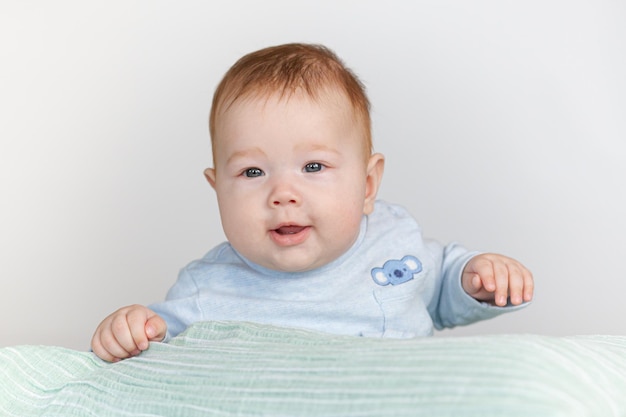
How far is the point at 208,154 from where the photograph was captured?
8.06 feet

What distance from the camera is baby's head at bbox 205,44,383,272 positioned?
1.57 m

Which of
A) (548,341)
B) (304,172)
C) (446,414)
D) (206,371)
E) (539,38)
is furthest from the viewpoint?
(539,38)

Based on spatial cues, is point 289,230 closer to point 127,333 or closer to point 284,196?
point 284,196

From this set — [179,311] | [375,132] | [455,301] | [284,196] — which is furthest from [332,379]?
[375,132]

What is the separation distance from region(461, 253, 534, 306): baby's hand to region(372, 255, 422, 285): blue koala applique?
10 centimetres

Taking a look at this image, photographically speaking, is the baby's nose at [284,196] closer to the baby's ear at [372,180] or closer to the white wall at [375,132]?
the baby's ear at [372,180]

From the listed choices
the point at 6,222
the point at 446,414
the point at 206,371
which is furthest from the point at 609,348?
the point at 6,222

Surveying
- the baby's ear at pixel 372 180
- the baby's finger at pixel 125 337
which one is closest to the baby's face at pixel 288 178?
the baby's ear at pixel 372 180

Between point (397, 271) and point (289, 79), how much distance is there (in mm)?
384

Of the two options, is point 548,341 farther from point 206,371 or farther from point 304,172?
point 304,172

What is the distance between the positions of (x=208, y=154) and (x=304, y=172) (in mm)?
911

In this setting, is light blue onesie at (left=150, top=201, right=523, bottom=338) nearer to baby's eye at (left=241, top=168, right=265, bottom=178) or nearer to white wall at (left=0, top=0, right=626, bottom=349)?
baby's eye at (left=241, top=168, right=265, bottom=178)

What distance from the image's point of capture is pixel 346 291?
1.66 m

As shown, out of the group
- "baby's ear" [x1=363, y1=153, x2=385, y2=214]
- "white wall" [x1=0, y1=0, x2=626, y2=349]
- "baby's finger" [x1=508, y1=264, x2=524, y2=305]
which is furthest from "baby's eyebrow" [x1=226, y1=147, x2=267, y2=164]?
"white wall" [x1=0, y1=0, x2=626, y2=349]
